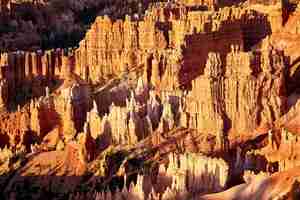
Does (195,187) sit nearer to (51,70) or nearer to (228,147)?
(228,147)

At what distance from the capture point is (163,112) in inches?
1667

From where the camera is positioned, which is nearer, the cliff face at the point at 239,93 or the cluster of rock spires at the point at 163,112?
the cluster of rock spires at the point at 163,112

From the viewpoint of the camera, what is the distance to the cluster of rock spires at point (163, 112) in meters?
34.8

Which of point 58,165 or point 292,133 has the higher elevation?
point 292,133

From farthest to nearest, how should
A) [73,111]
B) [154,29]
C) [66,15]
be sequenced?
[66,15]
[154,29]
[73,111]

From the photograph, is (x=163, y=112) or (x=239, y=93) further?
(x=163, y=112)

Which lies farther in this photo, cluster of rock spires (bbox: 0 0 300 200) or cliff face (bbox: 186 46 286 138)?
cliff face (bbox: 186 46 286 138)

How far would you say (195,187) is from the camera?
33000mm

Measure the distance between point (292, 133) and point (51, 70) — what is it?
22.7m

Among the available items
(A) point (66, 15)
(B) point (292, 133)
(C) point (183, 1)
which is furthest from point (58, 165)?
(A) point (66, 15)

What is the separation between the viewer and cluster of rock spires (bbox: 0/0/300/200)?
34750mm

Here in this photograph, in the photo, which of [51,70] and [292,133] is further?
[51,70]

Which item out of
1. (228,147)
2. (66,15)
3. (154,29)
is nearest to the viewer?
(228,147)

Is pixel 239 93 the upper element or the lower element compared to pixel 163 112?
upper
